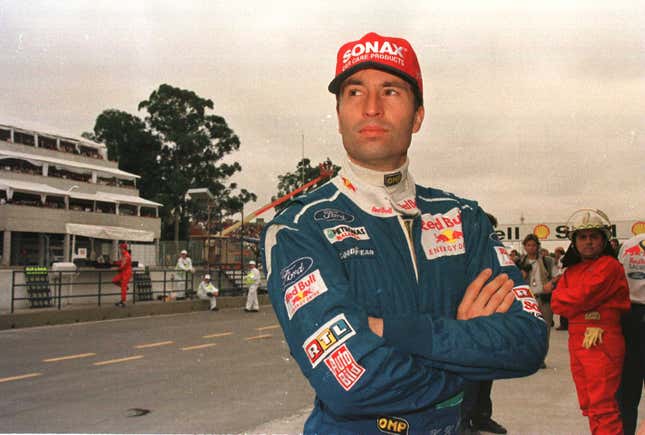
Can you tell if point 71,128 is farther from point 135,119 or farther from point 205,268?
point 205,268

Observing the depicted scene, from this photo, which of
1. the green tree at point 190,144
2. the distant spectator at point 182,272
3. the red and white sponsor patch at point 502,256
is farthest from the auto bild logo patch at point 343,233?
the green tree at point 190,144

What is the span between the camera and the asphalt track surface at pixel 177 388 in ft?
16.9

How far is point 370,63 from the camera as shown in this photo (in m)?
1.99

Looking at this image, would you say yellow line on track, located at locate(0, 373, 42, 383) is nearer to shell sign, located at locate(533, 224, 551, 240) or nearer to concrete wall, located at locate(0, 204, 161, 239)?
shell sign, located at locate(533, 224, 551, 240)

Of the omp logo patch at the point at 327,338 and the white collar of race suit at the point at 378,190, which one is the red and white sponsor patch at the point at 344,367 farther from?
the white collar of race suit at the point at 378,190

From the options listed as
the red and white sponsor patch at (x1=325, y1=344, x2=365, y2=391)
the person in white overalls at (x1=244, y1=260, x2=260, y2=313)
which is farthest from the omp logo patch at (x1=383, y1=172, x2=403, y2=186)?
the person in white overalls at (x1=244, y1=260, x2=260, y2=313)

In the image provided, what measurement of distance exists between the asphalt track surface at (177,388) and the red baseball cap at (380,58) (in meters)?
3.63

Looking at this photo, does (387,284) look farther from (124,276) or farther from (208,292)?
(208,292)

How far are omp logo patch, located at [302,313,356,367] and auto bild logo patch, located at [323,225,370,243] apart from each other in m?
0.28

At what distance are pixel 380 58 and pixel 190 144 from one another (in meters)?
38.8

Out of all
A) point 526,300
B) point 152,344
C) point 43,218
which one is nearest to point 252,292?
point 152,344

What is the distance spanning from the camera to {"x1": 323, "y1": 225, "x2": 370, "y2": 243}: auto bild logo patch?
1.93 metres

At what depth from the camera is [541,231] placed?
Result: 6.91m

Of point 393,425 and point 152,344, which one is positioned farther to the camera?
point 152,344
